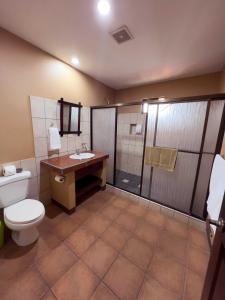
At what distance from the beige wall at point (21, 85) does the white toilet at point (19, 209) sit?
0.33 m

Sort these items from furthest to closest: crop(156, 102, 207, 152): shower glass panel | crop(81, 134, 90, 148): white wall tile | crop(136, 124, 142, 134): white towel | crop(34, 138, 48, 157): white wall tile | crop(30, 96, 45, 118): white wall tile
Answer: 1. crop(136, 124, 142, 134): white towel
2. crop(81, 134, 90, 148): white wall tile
3. crop(34, 138, 48, 157): white wall tile
4. crop(30, 96, 45, 118): white wall tile
5. crop(156, 102, 207, 152): shower glass panel

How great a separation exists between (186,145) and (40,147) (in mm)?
2152

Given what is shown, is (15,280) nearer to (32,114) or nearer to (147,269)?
(147,269)

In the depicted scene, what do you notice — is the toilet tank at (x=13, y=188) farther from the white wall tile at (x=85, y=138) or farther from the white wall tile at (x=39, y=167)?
the white wall tile at (x=85, y=138)

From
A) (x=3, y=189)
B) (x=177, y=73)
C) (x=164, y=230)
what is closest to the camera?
(x=3, y=189)

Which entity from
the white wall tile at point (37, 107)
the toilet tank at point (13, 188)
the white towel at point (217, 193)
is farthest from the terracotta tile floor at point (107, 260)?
the white wall tile at point (37, 107)

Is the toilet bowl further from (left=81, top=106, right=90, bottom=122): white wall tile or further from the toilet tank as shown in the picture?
(left=81, top=106, right=90, bottom=122): white wall tile

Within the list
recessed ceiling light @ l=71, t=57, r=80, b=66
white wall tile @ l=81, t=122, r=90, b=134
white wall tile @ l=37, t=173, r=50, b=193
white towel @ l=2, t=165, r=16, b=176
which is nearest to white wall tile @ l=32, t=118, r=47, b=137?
white towel @ l=2, t=165, r=16, b=176

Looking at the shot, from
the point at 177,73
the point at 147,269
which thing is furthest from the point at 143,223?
the point at 177,73

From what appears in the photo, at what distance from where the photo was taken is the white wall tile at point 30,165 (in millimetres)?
1808

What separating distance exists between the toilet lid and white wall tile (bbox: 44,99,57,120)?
1241 millimetres

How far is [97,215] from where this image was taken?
79.3 inches

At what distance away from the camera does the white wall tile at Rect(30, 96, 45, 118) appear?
1.80 metres

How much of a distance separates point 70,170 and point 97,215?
85 centimetres
